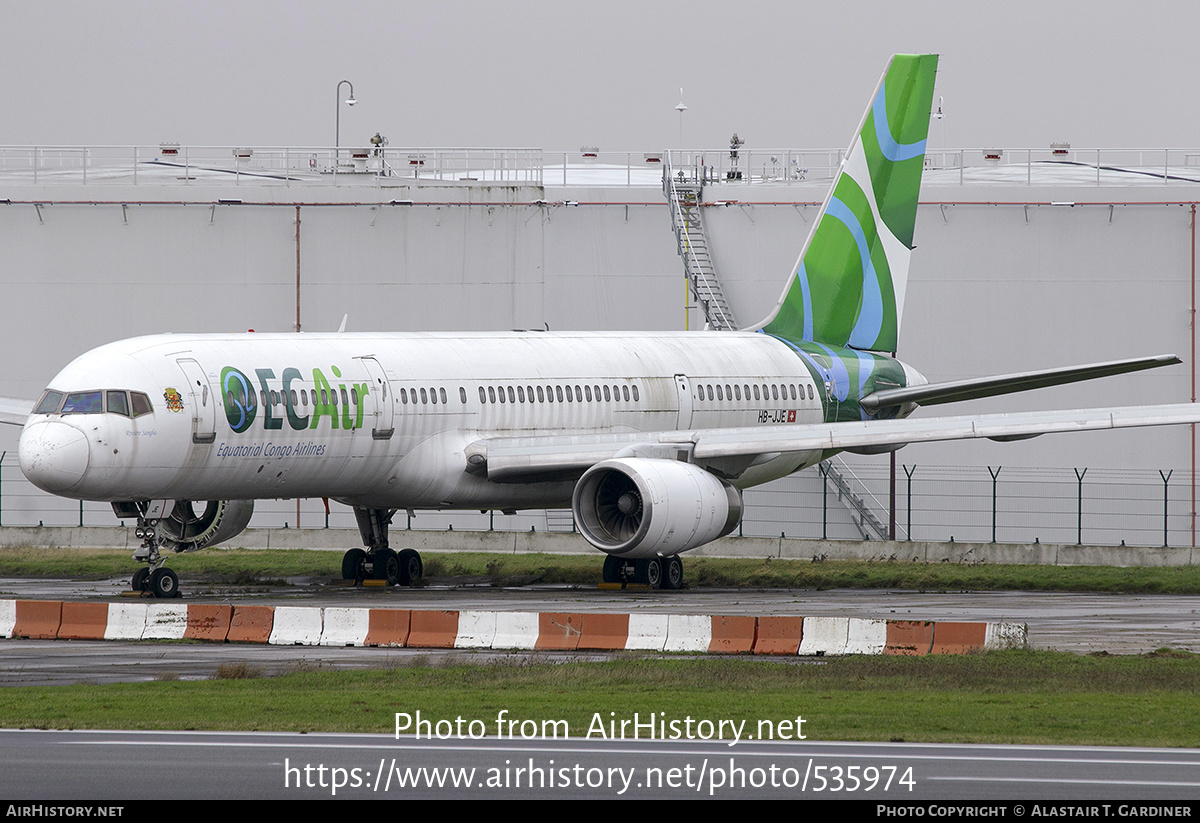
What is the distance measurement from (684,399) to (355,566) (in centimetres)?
670

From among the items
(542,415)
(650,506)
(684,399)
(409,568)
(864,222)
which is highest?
(864,222)

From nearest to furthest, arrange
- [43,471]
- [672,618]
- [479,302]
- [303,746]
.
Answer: [303,746] → [672,618] → [43,471] → [479,302]

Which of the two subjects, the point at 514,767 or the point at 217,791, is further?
the point at 514,767

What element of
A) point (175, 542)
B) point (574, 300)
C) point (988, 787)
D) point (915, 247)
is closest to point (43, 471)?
point (175, 542)

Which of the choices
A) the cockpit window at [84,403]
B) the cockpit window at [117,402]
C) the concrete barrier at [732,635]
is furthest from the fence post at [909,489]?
the cockpit window at [84,403]

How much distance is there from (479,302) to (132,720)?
2742cm

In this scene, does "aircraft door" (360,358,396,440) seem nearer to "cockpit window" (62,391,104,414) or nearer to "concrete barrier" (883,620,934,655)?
"cockpit window" (62,391,104,414)

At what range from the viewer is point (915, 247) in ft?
134

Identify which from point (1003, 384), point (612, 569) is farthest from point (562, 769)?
point (1003, 384)

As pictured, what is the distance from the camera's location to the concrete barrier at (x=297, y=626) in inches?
807

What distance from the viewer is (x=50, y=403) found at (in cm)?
2469

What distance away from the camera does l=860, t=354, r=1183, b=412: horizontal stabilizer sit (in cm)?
2944

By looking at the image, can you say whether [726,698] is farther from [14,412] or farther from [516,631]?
[14,412]

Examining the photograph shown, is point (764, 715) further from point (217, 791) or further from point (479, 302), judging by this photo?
point (479, 302)
